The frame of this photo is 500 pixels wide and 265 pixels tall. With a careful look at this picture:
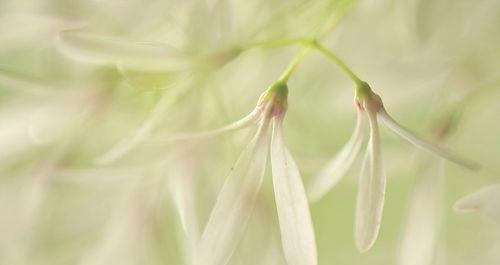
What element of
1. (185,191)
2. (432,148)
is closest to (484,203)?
(432,148)

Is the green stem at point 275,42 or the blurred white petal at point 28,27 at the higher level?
the blurred white petal at point 28,27

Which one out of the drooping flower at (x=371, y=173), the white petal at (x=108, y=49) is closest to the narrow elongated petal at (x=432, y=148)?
the drooping flower at (x=371, y=173)

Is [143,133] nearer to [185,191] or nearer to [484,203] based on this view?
[185,191]

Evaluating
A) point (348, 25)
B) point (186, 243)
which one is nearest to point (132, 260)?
point (186, 243)

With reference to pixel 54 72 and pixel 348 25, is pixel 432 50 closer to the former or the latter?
pixel 348 25

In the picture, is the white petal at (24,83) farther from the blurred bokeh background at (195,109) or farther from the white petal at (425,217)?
the white petal at (425,217)

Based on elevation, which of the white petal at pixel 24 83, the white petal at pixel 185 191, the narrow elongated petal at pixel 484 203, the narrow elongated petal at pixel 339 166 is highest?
the white petal at pixel 24 83
